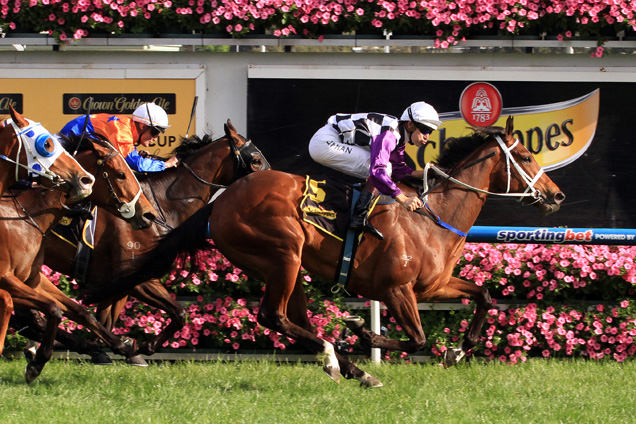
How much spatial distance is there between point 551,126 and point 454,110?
94 centimetres

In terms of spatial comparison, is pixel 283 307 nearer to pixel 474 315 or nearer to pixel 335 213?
pixel 335 213

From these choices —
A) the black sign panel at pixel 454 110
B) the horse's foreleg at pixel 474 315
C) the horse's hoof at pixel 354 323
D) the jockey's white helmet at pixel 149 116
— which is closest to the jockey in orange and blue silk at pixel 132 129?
the jockey's white helmet at pixel 149 116

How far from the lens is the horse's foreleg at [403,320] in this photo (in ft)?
17.7

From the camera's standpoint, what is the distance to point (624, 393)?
16.8 ft

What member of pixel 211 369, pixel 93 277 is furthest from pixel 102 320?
pixel 211 369

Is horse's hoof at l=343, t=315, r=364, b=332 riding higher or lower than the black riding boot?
lower

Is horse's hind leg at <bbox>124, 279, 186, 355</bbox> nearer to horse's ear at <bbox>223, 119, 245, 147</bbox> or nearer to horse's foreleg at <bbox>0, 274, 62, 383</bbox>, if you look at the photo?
horse's foreleg at <bbox>0, 274, 62, 383</bbox>

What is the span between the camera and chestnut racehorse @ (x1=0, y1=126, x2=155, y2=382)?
16.4 feet

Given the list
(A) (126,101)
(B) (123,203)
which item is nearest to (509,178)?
(B) (123,203)

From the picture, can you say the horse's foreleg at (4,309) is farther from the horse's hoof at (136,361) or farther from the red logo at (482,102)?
the red logo at (482,102)

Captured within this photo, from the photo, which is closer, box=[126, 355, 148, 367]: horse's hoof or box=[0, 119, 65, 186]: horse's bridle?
box=[0, 119, 65, 186]: horse's bridle

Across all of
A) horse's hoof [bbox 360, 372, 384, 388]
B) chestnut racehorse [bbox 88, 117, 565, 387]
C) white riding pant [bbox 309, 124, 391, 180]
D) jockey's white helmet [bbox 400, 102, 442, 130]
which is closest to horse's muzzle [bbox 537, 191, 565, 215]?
chestnut racehorse [bbox 88, 117, 565, 387]

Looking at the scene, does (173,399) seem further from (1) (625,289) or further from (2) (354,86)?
(2) (354,86)

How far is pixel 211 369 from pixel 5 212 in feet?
Answer: 5.67
